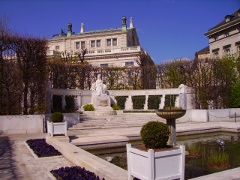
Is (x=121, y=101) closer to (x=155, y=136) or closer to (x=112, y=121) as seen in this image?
(x=112, y=121)

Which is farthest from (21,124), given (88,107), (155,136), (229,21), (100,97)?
(229,21)

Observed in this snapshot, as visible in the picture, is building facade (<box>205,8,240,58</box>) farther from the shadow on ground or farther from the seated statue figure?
the shadow on ground

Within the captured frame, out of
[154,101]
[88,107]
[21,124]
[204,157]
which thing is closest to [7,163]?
[204,157]

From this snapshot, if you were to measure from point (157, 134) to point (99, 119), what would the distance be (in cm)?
1760

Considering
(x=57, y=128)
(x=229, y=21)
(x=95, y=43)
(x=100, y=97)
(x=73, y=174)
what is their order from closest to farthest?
(x=73, y=174) < (x=57, y=128) < (x=100, y=97) < (x=229, y=21) < (x=95, y=43)

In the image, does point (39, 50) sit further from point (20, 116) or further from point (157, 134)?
point (157, 134)

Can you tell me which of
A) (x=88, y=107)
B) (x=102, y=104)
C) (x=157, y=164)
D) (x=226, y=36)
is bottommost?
(x=157, y=164)

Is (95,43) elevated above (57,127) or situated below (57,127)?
above

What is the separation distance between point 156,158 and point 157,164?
0.12 meters

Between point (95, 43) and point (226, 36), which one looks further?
point (95, 43)

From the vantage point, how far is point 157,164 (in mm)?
4961

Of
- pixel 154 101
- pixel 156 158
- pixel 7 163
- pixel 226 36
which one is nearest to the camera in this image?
pixel 156 158

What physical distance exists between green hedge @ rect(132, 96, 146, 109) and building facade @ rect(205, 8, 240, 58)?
18.3 m

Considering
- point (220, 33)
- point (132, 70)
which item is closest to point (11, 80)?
point (132, 70)
